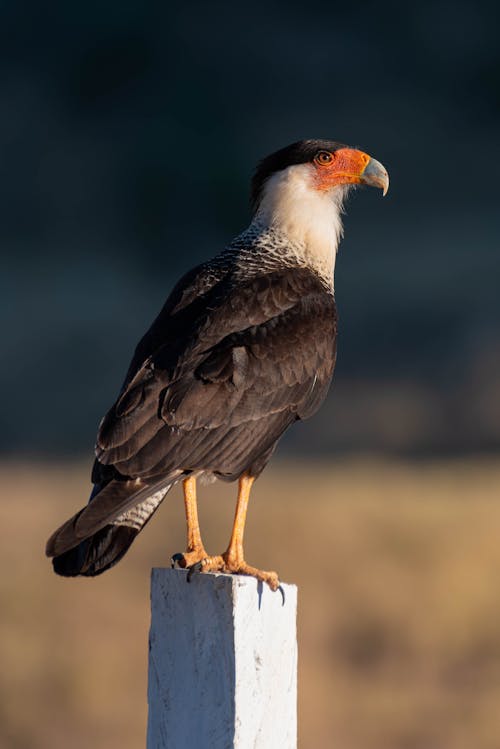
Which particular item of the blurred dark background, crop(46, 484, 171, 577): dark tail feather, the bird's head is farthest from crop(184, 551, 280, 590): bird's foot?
the blurred dark background

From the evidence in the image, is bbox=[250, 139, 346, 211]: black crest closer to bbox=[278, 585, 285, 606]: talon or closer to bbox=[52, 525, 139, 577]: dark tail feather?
bbox=[52, 525, 139, 577]: dark tail feather

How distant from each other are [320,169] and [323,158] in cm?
4

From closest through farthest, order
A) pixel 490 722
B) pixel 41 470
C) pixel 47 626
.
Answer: pixel 490 722 < pixel 47 626 < pixel 41 470

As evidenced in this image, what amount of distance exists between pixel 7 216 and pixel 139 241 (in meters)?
3.12

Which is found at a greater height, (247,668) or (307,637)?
(307,637)

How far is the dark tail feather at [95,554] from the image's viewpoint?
362 cm

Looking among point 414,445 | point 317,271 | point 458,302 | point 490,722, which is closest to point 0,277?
point 458,302

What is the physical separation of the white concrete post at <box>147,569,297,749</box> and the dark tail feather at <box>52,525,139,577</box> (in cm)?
65

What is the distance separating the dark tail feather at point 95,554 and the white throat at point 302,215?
4.48 feet

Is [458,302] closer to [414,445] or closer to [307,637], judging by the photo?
[414,445]

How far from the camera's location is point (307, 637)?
7480mm

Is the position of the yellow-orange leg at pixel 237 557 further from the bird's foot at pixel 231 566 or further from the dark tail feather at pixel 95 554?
the dark tail feather at pixel 95 554

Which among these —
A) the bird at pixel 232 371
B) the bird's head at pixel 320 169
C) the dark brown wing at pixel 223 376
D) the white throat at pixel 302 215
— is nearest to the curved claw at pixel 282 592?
the bird at pixel 232 371

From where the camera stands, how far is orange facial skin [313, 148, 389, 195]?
489cm
